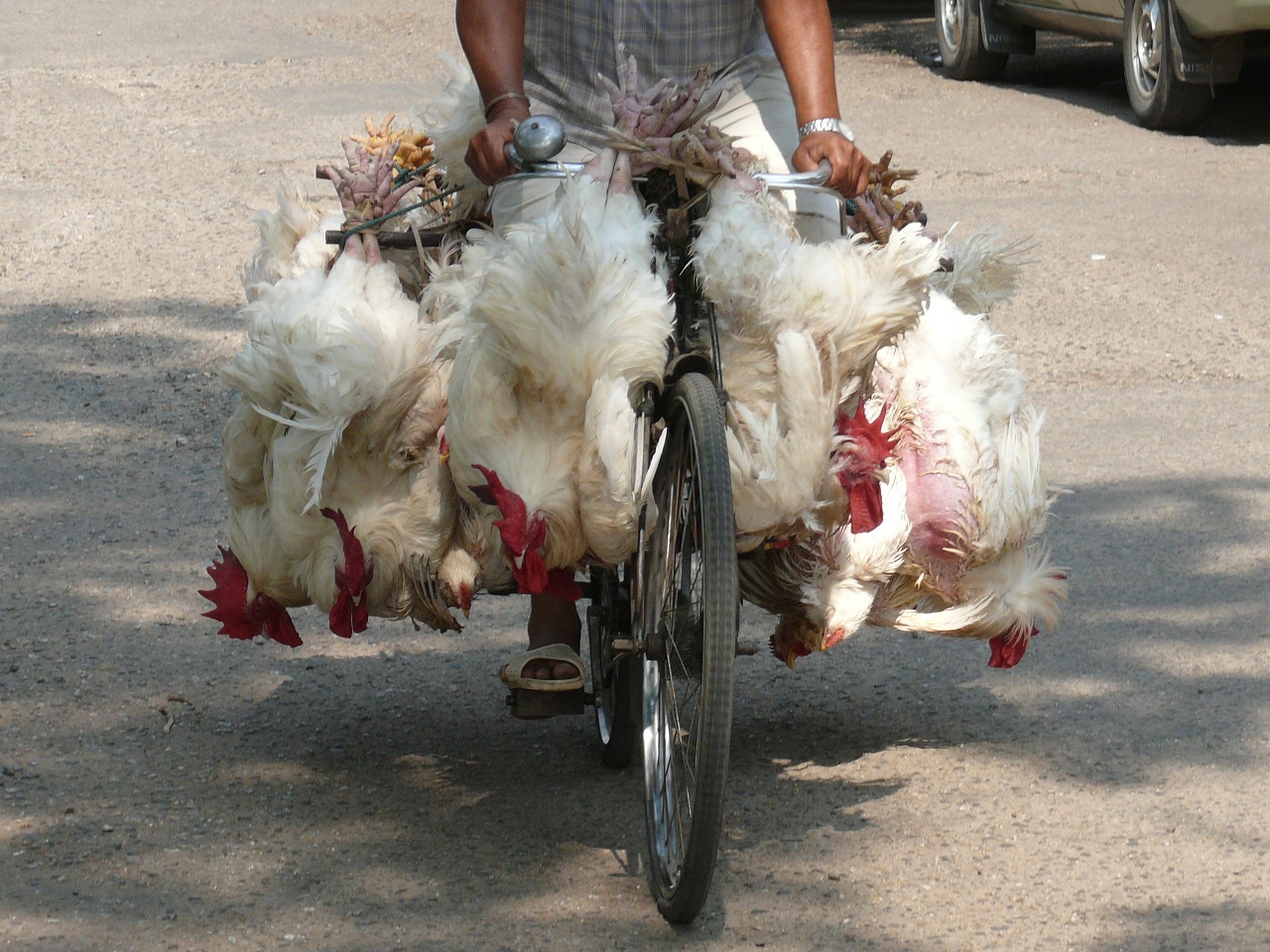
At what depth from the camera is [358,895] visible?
331 cm

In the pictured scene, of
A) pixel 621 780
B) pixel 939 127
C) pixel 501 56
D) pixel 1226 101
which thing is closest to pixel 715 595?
pixel 621 780

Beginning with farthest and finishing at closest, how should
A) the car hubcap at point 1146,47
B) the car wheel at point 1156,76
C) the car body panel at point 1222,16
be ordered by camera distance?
1. the car hubcap at point 1146,47
2. the car wheel at point 1156,76
3. the car body panel at point 1222,16

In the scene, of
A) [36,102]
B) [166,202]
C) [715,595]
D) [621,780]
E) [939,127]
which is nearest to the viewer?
[715,595]

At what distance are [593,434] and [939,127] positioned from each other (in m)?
9.12

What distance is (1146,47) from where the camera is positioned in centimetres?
1123

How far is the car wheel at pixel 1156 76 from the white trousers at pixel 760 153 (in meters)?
7.74

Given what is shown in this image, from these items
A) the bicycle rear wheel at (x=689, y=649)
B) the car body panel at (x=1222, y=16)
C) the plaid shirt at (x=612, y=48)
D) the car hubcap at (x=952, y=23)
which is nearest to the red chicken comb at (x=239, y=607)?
the bicycle rear wheel at (x=689, y=649)

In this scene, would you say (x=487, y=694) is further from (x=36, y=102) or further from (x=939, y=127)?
(x=36, y=102)

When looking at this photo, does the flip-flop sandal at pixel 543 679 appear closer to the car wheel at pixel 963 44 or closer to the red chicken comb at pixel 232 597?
the red chicken comb at pixel 232 597

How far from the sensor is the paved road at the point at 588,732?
10.7 ft

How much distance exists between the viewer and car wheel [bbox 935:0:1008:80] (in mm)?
13359

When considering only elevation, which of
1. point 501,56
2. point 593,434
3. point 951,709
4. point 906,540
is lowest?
point 951,709

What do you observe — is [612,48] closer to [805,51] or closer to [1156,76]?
[805,51]

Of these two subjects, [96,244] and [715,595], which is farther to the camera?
[96,244]
